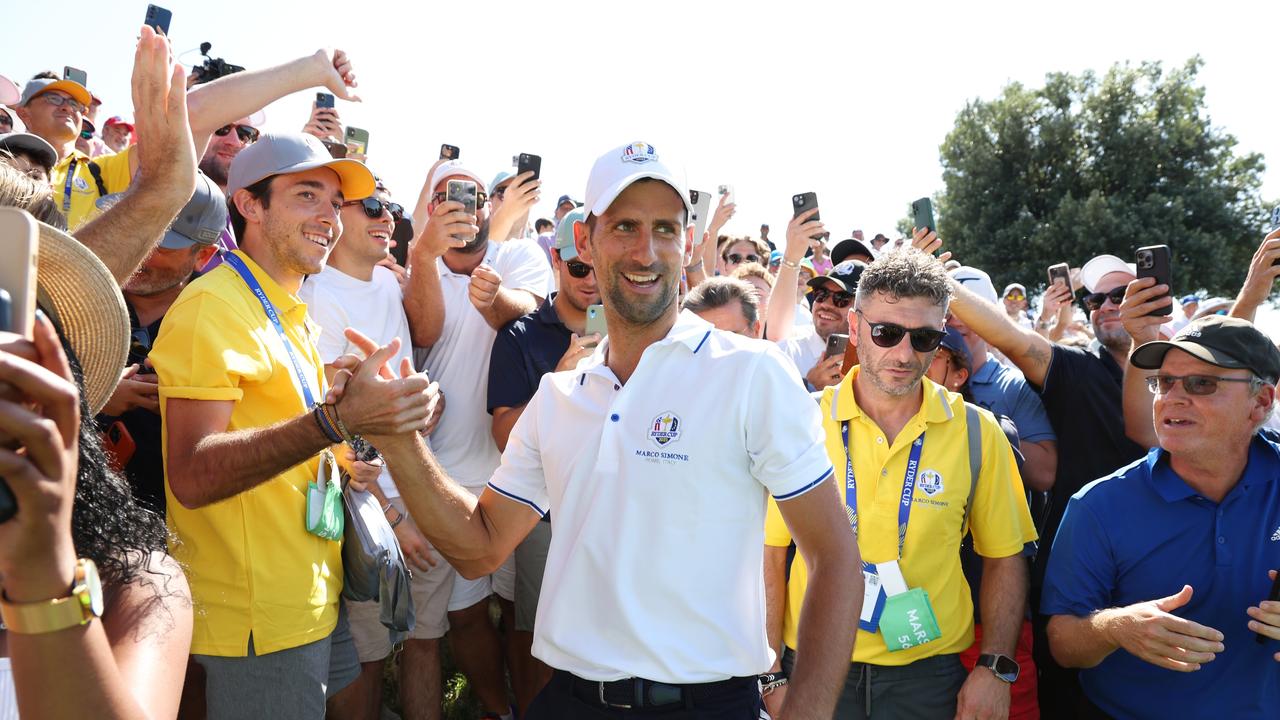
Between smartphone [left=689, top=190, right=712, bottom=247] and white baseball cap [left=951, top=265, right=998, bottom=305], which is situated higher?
smartphone [left=689, top=190, right=712, bottom=247]

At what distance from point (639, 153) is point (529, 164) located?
3.37m

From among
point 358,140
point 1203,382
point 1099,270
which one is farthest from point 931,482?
point 358,140

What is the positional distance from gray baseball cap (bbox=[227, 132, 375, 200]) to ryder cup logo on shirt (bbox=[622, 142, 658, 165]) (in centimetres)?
157

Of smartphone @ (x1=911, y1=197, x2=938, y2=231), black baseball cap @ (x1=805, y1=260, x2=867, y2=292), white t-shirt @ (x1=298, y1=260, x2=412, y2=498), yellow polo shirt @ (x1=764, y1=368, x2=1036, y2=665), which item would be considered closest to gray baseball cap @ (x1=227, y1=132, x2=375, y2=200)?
white t-shirt @ (x1=298, y1=260, x2=412, y2=498)

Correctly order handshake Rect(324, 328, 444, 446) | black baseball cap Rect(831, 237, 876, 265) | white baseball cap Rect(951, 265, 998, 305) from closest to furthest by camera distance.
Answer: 1. handshake Rect(324, 328, 444, 446)
2. white baseball cap Rect(951, 265, 998, 305)
3. black baseball cap Rect(831, 237, 876, 265)

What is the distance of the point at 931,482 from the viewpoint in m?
3.30

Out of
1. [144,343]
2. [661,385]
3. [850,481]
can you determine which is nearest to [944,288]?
[850,481]

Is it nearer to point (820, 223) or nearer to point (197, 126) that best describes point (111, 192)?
point (197, 126)

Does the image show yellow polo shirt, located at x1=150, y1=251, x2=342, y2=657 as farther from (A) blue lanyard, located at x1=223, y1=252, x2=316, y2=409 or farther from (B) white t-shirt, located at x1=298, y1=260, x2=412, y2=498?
(B) white t-shirt, located at x1=298, y1=260, x2=412, y2=498

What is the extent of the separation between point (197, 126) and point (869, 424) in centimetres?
303

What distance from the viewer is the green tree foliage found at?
29.3 m

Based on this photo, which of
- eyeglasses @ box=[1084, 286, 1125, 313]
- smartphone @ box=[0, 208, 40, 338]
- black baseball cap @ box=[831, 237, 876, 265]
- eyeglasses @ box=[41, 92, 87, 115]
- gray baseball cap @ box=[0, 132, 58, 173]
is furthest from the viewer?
eyeglasses @ box=[41, 92, 87, 115]

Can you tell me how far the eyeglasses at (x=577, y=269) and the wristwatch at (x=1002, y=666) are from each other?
265 cm

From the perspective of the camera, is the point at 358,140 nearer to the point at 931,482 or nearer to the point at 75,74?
the point at 75,74
